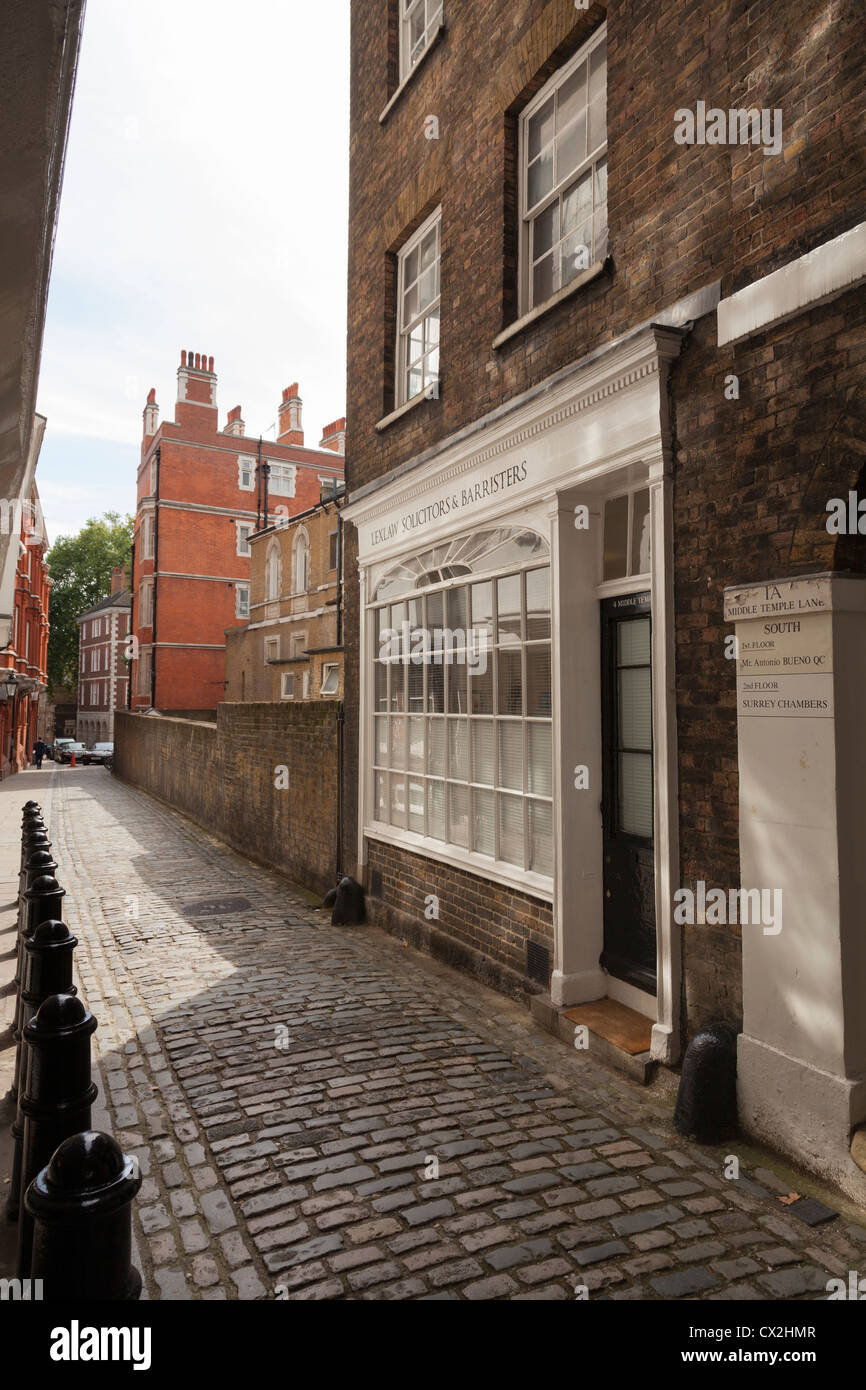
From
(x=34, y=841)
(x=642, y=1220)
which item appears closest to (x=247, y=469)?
(x=34, y=841)

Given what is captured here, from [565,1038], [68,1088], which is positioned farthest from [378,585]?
[68,1088]

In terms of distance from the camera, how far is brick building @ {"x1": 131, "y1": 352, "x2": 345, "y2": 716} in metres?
35.5

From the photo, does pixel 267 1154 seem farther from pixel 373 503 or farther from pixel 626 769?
pixel 373 503

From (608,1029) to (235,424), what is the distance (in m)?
37.7

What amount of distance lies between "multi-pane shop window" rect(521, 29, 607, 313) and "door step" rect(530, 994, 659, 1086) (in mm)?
4719

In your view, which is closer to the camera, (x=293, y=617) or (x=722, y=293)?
(x=722, y=293)

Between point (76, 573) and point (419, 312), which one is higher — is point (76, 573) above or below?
above

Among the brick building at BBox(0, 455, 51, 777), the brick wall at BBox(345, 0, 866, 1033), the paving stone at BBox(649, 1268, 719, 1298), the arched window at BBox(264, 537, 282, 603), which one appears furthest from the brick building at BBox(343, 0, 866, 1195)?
the arched window at BBox(264, 537, 282, 603)

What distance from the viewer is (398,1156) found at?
3.66 meters

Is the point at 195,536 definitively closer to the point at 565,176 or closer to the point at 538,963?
the point at 565,176

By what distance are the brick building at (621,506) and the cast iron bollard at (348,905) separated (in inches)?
8.7

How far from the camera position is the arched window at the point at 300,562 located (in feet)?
92.1

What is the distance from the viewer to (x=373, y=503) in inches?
323
